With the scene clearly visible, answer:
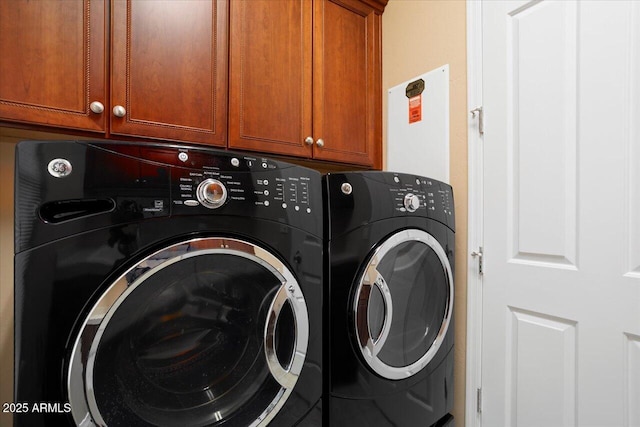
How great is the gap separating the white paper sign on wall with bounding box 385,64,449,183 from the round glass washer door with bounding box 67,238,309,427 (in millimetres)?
1006

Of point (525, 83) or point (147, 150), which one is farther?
point (525, 83)

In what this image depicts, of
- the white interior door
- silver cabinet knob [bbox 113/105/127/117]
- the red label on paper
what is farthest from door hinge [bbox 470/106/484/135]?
silver cabinet knob [bbox 113/105/127/117]

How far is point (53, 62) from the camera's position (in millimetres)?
908

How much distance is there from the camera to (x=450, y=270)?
1.24 meters

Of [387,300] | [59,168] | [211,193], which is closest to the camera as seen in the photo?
[59,168]

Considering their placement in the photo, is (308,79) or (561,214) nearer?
(561,214)

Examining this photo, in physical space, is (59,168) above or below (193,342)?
above

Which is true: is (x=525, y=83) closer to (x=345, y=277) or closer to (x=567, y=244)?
(x=567, y=244)

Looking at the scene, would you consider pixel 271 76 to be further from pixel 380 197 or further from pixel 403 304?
pixel 403 304

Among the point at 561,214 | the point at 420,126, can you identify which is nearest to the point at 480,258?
the point at 561,214

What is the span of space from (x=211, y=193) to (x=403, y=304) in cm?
75

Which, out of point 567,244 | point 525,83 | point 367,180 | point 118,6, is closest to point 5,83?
point 118,6

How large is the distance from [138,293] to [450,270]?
108 cm

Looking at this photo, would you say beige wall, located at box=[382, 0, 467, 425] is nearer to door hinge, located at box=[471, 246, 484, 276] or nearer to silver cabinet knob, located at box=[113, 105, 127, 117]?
door hinge, located at box=[471, 246, 484, 276]
